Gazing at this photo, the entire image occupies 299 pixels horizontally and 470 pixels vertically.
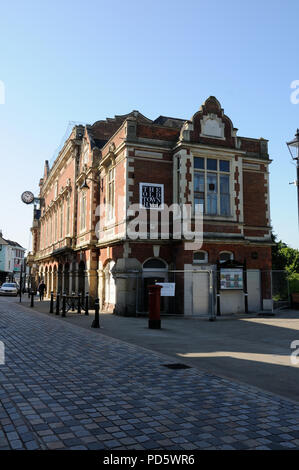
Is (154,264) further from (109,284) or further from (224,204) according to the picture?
(224,204)

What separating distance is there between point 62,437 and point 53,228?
37.0m

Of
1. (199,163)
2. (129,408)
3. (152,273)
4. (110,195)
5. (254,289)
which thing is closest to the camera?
(129,408)

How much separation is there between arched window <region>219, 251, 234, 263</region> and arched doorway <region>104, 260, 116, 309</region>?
561 cm

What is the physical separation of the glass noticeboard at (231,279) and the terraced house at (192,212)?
1.9 inches

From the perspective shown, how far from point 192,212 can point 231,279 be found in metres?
3.85

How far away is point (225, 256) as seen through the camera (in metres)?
20.8

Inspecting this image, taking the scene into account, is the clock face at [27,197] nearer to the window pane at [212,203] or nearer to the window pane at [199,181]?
the window pane at [199,181]

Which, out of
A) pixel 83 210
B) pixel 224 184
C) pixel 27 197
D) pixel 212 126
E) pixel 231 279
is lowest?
pixel 231 279

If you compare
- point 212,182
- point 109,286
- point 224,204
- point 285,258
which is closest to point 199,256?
point 224,204

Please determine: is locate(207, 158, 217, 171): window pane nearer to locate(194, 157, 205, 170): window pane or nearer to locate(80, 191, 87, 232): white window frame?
locate(194, 157, 205, 170): window pane

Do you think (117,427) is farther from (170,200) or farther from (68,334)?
(170,200)

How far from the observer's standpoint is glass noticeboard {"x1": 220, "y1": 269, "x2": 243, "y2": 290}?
1977 centimetres

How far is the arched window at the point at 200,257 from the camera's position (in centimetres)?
1989
